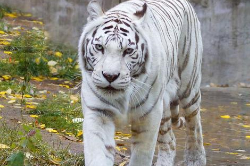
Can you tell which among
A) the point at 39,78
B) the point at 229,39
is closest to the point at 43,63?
the point at 39,78

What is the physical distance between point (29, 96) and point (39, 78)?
1221 mm

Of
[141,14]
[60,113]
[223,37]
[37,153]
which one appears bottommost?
[60,113]

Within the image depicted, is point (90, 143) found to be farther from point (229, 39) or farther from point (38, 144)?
point (229, 39)

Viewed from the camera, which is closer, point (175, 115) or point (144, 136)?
point (144, 136)

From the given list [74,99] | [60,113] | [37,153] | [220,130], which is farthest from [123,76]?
[74,99]

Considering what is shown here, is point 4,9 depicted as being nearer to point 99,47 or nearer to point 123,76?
point 99,47

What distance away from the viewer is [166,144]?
5.32 m

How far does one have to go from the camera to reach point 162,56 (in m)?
4.23

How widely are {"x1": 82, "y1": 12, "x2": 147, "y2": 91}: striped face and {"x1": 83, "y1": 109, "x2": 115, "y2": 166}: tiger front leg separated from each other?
0.22m

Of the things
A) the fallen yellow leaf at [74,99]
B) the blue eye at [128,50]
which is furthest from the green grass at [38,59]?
the blue eye at [128,50]

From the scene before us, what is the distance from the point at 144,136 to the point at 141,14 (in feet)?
2.66

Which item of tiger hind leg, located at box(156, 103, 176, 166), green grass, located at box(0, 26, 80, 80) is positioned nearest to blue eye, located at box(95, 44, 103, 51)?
tiger hind leg, located at box(156, 103, 176, 166)

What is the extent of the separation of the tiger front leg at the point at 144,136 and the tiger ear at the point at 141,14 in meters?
0.59

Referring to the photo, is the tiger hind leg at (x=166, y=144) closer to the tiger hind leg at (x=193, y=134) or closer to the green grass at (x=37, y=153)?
the tiger hind leg at (x=193, y=134)
